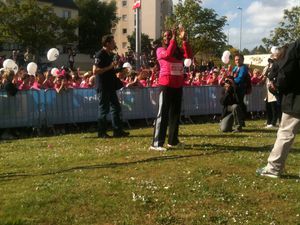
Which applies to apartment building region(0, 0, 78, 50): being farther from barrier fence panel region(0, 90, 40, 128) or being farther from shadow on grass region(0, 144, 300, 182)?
shadow on grass region(0, 144, 300, 182)

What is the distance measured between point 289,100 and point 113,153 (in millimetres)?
3349

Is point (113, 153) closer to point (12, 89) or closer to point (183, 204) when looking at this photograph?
point (183, 204)

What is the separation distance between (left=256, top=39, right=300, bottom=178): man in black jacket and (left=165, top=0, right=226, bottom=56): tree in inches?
1436

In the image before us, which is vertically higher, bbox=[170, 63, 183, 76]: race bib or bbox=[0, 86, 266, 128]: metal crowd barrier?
bbox=[170, 63, 183, 76]: race bib

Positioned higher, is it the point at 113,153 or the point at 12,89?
the point at 12,89

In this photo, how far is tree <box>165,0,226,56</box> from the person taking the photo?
43.4m

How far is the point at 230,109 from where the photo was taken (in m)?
12.7

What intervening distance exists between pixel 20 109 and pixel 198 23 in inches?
1280

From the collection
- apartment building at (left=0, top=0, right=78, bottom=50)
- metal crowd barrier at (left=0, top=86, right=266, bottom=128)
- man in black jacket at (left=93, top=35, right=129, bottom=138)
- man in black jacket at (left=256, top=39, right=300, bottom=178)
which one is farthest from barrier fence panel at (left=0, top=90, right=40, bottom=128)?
apartment building at (left=0, top=0, right=78, bottom=50)

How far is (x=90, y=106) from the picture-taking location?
14.2 meters

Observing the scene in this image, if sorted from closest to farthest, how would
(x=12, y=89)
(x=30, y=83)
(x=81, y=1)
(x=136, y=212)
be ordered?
(x=136, y=212) < (x=12, y=89) < (x=30, y=83) < (x=81, y=1)

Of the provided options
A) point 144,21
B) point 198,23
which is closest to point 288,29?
point 198,23

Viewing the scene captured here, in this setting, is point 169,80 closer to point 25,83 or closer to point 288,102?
point 288,102

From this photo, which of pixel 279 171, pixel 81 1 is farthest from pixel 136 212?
pixel 81 1
